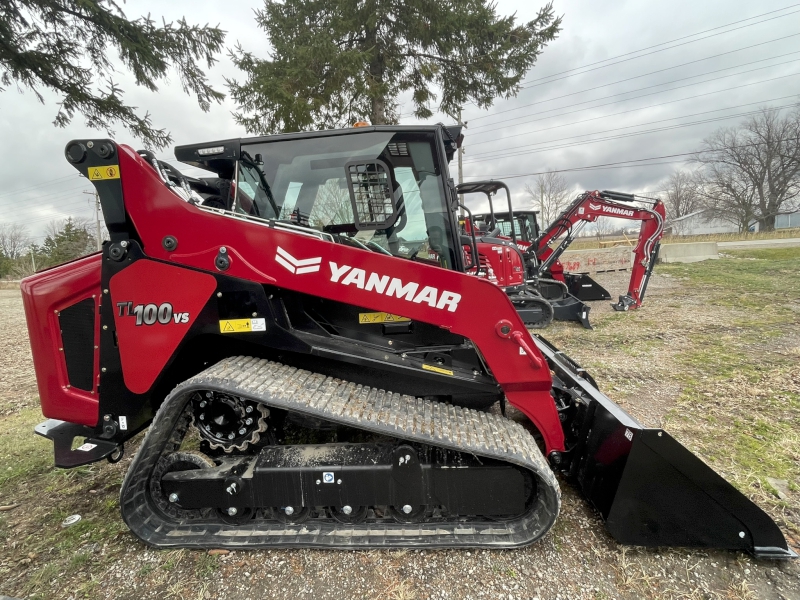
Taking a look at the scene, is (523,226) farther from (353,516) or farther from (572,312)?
(353,516)

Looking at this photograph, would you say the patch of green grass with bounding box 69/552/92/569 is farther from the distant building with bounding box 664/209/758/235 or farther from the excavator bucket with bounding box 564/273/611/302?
the distant building with bounding box 664/209/758/235

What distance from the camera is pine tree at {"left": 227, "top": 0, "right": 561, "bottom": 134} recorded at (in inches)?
404

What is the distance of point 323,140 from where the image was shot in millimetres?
2768

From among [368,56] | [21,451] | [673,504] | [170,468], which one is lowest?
[21,451]

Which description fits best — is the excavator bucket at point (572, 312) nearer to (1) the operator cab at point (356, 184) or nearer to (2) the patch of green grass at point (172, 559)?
(1) the operator cab at point (356, 184)

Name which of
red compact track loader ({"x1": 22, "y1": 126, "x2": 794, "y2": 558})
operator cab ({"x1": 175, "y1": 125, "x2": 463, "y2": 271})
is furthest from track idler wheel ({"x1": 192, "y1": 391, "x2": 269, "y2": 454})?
operator cab ({"x1": 175, "y1": 125, "x2": 463, "y2": 271})

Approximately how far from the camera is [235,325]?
7.86 feet

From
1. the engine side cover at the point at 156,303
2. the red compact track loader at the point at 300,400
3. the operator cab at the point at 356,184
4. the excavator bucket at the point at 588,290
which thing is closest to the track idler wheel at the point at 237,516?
the red compact track loader at the point at 300,400

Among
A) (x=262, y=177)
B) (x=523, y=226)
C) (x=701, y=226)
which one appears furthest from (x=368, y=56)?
(x=701, y=226)

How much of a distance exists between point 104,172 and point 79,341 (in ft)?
3.43

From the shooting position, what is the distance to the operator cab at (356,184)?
8.99 feet

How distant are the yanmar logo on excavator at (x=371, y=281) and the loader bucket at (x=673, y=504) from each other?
1265 millimetres

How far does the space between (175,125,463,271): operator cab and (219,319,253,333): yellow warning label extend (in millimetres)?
758

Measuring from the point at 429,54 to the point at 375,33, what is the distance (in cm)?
157
